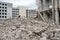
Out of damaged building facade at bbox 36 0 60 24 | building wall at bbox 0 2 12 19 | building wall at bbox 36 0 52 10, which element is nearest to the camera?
damaged building facade at bbox 36 0 60 24

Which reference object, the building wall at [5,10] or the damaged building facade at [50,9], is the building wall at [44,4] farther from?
the building wall at [5,10]

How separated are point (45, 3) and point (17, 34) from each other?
1164 cm

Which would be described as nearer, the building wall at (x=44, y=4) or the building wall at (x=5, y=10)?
the building wall at (x=44, y=4)

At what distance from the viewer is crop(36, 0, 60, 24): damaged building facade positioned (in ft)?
47.6

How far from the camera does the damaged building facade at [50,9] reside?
47.6ft

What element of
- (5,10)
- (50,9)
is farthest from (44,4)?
(5,10)

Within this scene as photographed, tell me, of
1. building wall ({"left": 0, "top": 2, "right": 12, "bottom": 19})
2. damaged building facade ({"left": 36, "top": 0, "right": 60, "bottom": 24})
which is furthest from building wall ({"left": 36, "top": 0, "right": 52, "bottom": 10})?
building wall ({"left": 0, "top": 2, "right": 12, "bottom": 19})

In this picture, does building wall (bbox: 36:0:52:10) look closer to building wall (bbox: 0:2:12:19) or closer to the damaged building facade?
the damaged building facade

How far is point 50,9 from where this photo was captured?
15.7m

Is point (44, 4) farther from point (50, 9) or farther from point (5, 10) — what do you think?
point (5, 10)

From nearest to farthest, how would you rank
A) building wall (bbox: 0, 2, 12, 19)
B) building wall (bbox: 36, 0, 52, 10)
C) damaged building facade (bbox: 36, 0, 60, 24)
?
damaged building facade (bbox: 36, 0, 60, 24) < building wall (bbox: 36, 0, 52, 10) < building wall (bbox: 0, 2, 12, 19)

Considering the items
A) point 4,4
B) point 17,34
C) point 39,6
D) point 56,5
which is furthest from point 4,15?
point 17,34

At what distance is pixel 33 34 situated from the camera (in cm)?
838

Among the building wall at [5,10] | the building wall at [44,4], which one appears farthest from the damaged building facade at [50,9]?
the building wall at [5,10]
